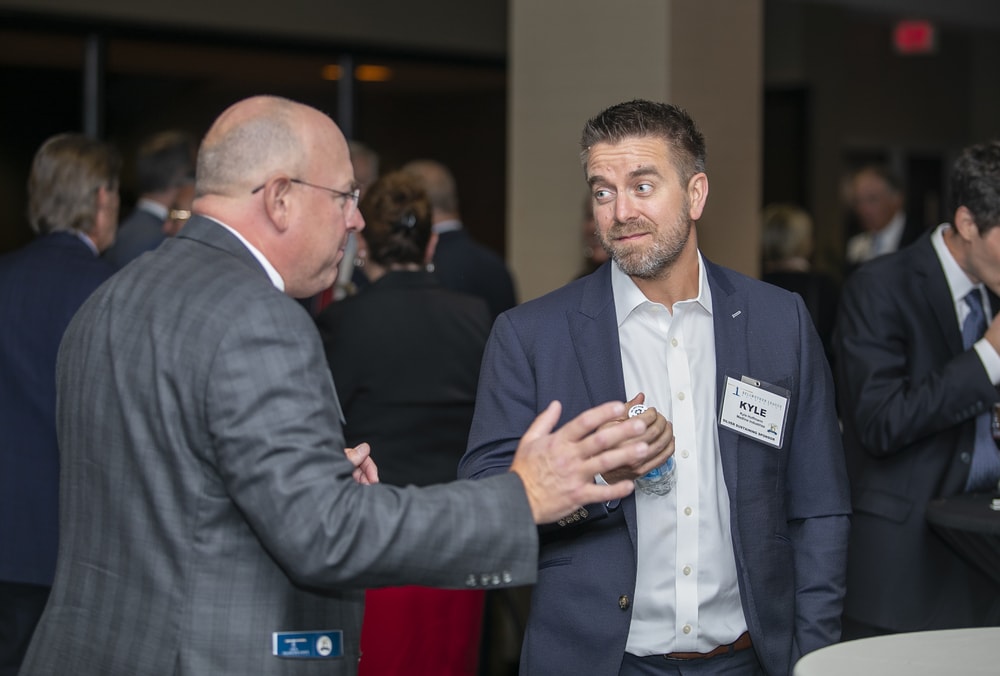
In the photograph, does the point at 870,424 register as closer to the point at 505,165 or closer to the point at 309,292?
the point at 309,292

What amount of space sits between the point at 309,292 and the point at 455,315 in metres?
1.82

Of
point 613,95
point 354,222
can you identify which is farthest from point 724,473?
point 613,95

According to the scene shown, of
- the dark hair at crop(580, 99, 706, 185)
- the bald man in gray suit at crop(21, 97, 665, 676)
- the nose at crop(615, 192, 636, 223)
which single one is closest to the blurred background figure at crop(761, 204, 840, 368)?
the dark hair at crop(580, 99, 706, 185)

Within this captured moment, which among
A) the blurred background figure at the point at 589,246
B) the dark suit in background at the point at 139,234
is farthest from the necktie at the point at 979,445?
the dark suit in background at the point at 139,234

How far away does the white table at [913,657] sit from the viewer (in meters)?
1.85

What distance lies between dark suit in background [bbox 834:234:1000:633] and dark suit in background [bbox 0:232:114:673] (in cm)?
219

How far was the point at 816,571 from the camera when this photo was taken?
7.77ft

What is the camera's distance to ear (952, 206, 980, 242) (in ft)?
9.61

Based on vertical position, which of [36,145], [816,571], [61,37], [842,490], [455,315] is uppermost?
[61,37]

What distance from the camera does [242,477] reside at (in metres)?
1.67

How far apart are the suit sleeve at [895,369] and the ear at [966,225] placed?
0.19 meters

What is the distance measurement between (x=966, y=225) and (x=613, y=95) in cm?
270

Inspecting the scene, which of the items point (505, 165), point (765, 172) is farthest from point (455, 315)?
point (765, 172)

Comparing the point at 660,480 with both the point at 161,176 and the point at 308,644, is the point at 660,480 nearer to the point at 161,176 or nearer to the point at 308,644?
the point at 308,644
